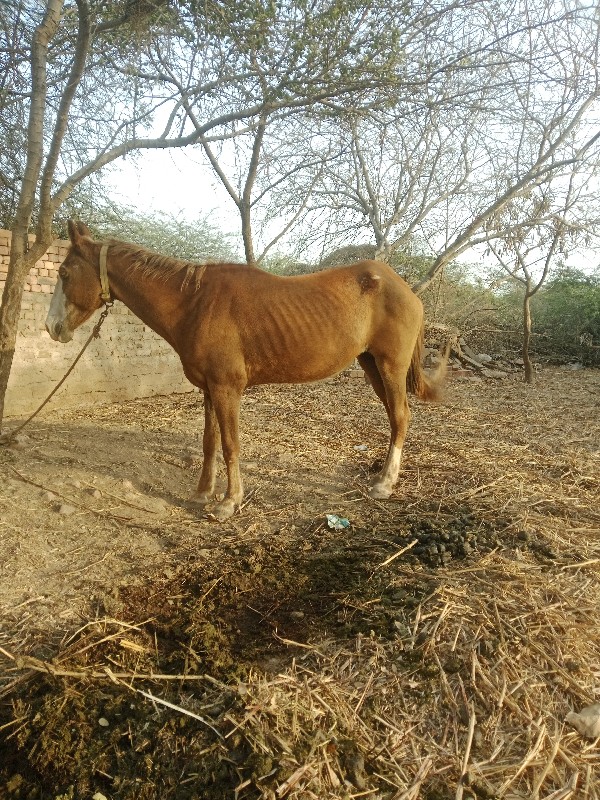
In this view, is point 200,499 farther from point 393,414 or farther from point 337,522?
point 393,414

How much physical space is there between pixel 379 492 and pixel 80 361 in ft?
16.1

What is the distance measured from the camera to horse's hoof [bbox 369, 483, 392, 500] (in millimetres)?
4502

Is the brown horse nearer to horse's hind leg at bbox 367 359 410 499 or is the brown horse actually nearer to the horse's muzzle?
the horse's muzzle

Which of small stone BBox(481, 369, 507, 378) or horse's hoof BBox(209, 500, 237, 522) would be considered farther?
small stone BBox(481, 369, 507, 378)

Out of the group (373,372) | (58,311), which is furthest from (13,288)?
(373,372)

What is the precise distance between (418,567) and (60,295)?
3.15 metres

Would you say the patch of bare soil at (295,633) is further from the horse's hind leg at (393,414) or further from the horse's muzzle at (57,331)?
the horse's muzzle at (57,331)

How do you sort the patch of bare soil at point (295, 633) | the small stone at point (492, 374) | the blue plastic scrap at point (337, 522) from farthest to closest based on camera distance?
the small stone at point (492, 374)
the blue plastic scrap at point (337, 522)
the patch of bare soil at point (295, 633)

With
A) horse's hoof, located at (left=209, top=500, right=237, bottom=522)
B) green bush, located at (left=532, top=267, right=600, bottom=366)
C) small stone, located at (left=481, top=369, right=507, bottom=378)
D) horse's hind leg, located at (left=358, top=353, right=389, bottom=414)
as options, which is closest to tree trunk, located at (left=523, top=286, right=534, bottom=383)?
small stone, located at (left=481, top=369, right=507, bottom=378)

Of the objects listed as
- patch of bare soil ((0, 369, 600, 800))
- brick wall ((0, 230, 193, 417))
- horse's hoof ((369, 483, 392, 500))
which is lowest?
patch of bare soil ((0, 369, 600, 800))

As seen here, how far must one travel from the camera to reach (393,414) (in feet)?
15.5

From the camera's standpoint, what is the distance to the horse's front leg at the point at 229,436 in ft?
13.2

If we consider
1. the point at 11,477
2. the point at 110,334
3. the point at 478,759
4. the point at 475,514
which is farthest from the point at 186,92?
the point at 478,759

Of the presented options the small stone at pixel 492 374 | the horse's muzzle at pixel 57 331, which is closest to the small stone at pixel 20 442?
the horse's muzzle at pixel 57 331
